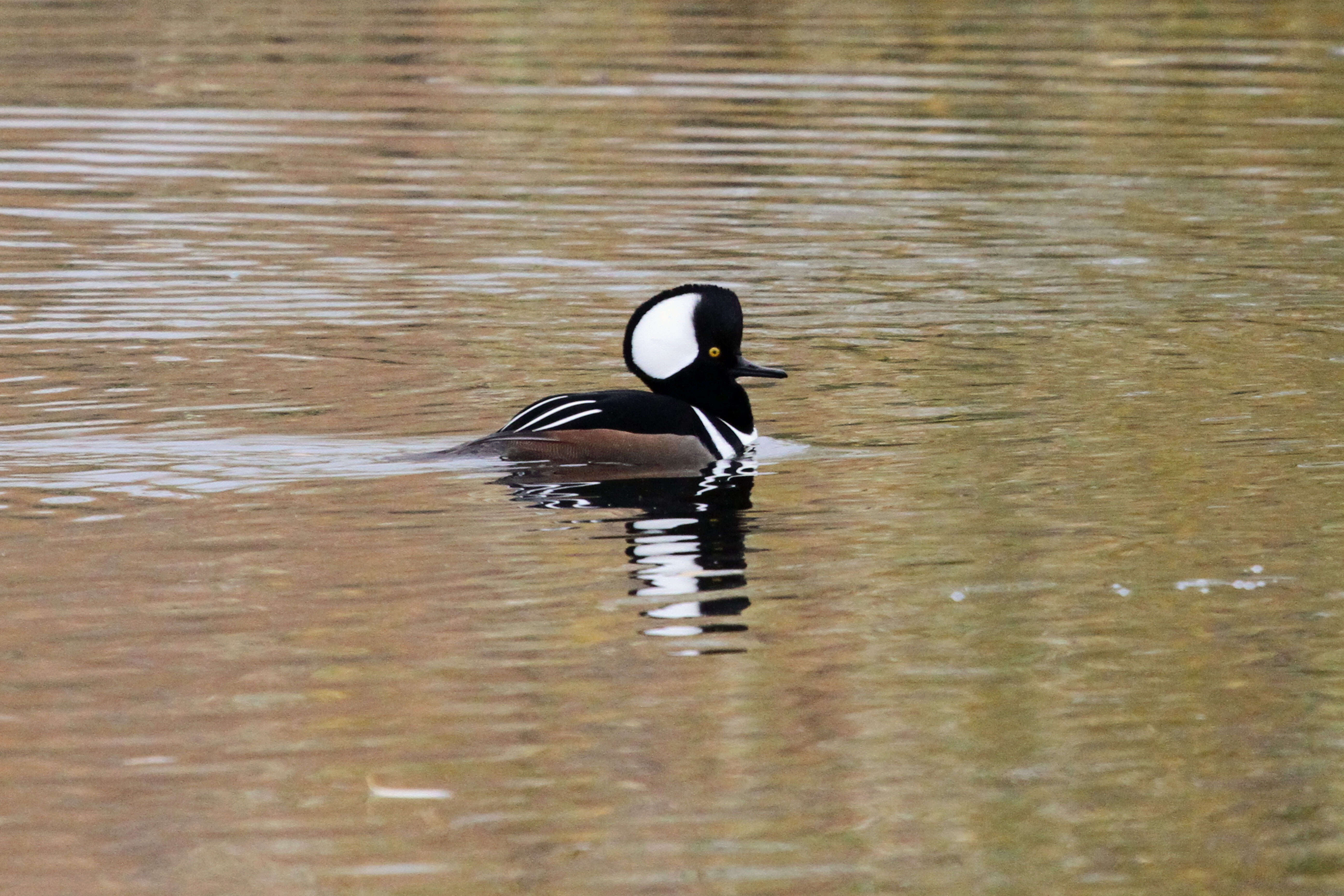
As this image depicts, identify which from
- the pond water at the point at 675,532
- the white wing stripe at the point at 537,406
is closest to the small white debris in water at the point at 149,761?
the pond water at the point at 675,532

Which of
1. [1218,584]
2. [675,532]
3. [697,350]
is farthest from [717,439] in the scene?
[1218,584]

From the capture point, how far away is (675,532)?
8.92m

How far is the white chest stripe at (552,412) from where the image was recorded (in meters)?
9.90

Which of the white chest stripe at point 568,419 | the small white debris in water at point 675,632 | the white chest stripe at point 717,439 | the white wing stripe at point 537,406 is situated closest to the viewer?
the small white debris in water at point 675,632

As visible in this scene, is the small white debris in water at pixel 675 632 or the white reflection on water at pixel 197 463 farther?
the white reflection on water at pixel 197 463

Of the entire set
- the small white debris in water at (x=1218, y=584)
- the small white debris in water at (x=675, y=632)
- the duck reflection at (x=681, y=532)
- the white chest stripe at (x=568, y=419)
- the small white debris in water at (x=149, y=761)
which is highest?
the white chest stripe at (x=568, y=419)

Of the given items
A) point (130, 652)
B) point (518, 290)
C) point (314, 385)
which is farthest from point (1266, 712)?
point (518, 290)

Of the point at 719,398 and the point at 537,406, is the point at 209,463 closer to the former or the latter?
the point at 537,406

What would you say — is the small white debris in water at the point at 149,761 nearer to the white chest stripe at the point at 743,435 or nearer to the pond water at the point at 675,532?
the pond water at the point at 675,532

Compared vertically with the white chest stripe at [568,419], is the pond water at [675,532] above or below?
below

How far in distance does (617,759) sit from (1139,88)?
20.1 meters

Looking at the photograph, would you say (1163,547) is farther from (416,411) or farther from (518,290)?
A: (518,290)

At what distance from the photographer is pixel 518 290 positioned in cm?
1466

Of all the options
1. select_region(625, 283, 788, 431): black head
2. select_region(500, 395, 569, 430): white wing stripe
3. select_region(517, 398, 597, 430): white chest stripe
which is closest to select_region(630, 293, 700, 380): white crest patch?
select_region(625, 283, 788, 431): black head
